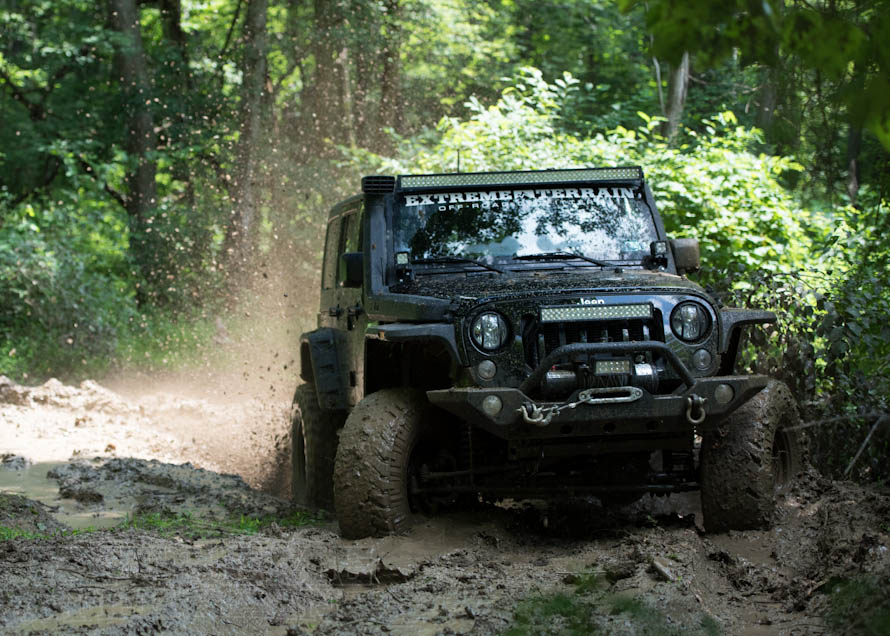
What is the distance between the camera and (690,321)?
18.2 ft

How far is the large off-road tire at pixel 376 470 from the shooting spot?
5.52 m

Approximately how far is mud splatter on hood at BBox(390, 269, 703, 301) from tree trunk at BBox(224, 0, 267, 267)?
13.3 m

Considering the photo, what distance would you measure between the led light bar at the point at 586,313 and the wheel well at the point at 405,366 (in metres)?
0.72

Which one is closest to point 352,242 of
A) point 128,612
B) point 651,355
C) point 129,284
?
point 651,355

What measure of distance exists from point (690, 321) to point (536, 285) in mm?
818

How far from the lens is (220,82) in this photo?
21.4 metres

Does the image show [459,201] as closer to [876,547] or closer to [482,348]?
[482,348]

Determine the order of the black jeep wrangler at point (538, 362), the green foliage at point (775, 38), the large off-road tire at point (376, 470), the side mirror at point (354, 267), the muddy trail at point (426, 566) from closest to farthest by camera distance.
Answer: the green foliage at point (775, 38) → the muddy trail at point (426, 566) → the black jeep wrangler at point (538, 362) → the large off-road tire at point (376, 470) → the side mirror at point (354, 267)

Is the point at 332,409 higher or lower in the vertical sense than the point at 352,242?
lower

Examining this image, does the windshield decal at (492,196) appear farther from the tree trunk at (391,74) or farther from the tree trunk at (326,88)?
the tree trunk at (391,74)

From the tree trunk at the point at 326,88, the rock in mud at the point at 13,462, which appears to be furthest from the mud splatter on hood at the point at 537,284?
the tree trunk at the point at 326,88

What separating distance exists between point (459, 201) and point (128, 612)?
132 inches

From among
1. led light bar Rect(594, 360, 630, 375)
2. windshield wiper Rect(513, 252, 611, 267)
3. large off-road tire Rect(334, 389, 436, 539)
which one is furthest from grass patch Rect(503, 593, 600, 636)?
windshield wiper Rect(513, 252, 611, 267)

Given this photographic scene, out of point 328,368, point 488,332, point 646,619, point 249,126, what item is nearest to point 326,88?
point 249,126
